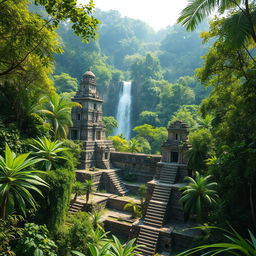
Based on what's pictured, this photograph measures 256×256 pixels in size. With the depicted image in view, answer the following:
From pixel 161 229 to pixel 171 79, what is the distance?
6265cm

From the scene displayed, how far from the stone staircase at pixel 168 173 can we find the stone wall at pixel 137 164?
3378 millimetres

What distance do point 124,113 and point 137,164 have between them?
3018cm

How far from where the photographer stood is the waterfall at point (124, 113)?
49.1 m

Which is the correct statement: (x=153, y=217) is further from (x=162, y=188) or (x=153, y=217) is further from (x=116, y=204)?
(x=116, y=204)

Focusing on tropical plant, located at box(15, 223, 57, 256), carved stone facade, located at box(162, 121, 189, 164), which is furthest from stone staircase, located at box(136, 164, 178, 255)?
tropical plant, located at box(15, 223, 57, 256)

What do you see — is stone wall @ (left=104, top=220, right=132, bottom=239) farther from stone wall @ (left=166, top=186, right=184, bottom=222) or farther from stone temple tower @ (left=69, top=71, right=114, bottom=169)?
stone temple tower @ (left=69, top=71, right=114, bottom=169)

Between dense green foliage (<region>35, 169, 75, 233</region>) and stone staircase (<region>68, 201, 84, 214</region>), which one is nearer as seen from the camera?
dense green foliage (<region>35, 169, 75, 233</region>)

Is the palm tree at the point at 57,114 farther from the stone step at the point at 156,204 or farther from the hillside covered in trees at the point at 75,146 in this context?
the stone step at the point at 156,204

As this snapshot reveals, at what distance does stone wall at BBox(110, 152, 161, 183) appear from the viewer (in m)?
20.7

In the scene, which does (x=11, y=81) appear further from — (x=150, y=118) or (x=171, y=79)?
(x=171, y=79)

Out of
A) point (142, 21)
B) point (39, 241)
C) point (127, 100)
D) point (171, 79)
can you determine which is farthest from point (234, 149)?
point (142, 21)

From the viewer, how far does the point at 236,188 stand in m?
7.58

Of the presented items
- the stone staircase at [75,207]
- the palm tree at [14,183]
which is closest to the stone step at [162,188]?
the stone staircase at [75,207]

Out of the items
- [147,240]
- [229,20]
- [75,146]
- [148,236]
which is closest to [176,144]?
[148,236]
